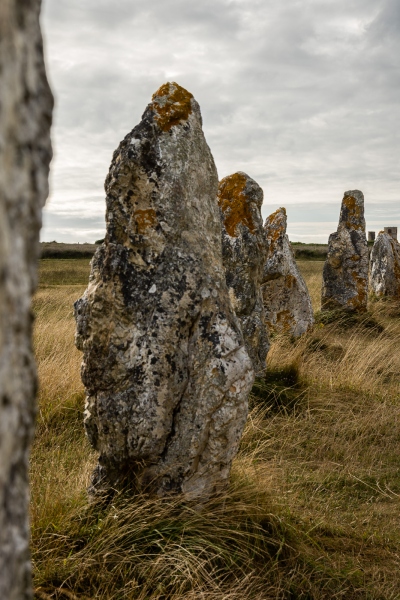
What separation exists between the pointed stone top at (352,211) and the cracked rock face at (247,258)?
20.7 feet

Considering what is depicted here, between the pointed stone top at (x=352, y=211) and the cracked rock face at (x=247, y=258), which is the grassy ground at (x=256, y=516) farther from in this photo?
the pointed stone top at (x=352, y=211)

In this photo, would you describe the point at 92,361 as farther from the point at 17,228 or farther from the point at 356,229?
the point at 356,229

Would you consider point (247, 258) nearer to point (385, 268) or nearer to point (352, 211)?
point (352, 211)

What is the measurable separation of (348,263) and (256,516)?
10.3m

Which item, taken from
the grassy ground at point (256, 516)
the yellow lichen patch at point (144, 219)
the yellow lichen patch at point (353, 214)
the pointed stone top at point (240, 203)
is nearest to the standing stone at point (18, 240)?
the grassy ground at point (256, 516)

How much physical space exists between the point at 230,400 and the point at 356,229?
35.1 ft

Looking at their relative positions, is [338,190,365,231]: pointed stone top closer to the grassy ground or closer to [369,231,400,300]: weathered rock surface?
[369,231,400,300]: weathered rock surface

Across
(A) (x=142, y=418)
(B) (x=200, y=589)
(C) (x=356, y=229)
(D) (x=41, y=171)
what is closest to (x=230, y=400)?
(A) (x=142, y=418)

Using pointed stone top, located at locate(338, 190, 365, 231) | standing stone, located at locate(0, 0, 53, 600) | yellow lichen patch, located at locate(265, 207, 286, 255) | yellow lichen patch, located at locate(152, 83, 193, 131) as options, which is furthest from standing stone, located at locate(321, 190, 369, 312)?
standing stone, located at locate(0, 0, 53, 600)

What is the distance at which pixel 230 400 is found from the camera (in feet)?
12.3

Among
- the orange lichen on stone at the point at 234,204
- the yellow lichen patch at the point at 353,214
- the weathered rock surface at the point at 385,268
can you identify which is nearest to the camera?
the orange lichen on stone at the point at 234,204

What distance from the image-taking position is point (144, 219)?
3.78 meters

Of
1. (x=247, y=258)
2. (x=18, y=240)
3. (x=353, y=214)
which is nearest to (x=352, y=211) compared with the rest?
(x=353, y=214)

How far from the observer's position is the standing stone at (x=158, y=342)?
367cm
